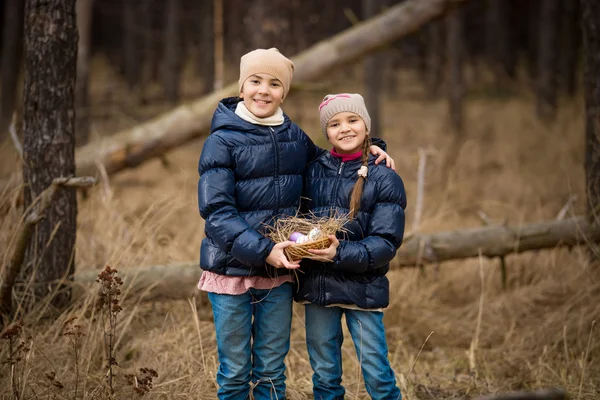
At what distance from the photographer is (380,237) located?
2.69 meters

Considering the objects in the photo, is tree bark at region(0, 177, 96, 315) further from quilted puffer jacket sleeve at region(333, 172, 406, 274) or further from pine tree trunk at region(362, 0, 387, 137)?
pine tree trunk at region(362, 0, 387, 137)

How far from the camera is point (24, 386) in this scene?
8.97 ft

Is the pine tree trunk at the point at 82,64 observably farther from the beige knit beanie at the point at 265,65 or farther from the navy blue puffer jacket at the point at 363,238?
the navy blue puffer jacket at the point at 363,238

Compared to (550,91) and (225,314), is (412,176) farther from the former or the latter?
(225,314)

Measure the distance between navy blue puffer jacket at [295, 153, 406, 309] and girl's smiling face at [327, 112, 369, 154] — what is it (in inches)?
3.5

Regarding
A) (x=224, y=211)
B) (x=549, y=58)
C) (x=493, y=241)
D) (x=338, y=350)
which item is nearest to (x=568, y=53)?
(x=549, y=58)

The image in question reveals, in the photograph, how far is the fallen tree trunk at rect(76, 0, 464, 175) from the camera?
5.54 metres

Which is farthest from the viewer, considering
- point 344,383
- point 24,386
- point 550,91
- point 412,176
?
point 550,91

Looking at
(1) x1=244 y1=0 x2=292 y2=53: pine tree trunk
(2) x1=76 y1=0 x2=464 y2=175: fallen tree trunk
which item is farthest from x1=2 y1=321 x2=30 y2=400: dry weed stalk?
(1) x1=244 y1=0 x2=292 y2=53: pine tree trunk

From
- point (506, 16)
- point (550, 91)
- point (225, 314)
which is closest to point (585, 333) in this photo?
point (225, 314)

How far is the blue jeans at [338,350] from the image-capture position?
281cm

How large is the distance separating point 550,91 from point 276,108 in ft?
36.2

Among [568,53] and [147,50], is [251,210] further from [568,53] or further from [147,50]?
[147,50]

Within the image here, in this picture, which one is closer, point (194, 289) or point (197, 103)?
point (194, 289)
